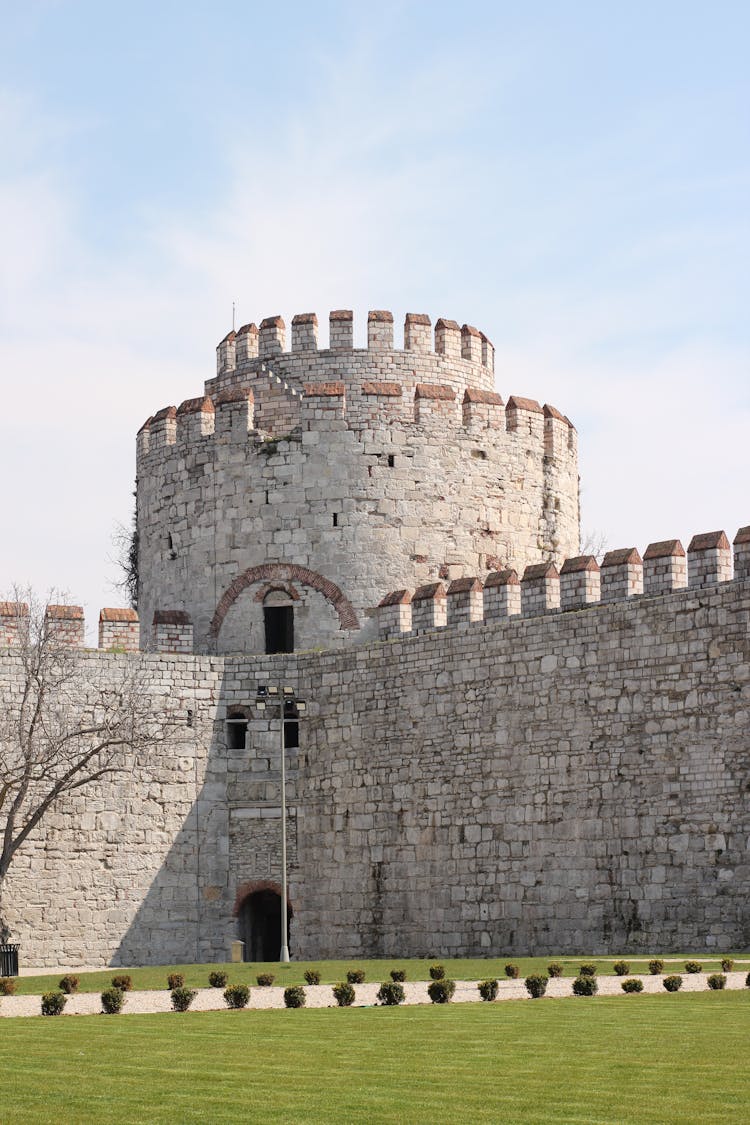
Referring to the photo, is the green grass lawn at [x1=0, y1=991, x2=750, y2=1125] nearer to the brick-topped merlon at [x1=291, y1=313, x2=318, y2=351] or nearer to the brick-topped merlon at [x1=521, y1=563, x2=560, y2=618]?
the brick-topped merlon at [x1=521, y1=563, x2=560, y2=618]

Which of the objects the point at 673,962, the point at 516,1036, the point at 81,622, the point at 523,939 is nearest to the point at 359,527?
the point at 81,622

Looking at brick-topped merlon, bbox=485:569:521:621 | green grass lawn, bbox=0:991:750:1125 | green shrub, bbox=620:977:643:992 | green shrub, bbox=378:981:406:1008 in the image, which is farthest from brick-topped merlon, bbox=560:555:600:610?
green grass lawn, bbox=0:991:750:1125

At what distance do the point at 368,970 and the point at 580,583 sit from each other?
6.33 meters

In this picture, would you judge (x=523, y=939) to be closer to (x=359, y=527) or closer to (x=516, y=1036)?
(x=359, y=527)

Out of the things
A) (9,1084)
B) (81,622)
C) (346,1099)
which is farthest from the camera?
(81,622)

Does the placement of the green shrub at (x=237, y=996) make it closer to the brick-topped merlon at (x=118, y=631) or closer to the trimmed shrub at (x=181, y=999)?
the trimmed shrub at (x=181, y=999)

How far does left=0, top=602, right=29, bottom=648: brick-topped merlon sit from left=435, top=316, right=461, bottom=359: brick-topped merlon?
27.3 ft

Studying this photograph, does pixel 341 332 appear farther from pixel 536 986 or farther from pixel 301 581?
pixel 536 986

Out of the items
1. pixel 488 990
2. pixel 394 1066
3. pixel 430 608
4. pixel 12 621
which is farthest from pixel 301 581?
pixel 394 1066

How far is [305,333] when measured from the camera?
30844mm

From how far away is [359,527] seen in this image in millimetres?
29406

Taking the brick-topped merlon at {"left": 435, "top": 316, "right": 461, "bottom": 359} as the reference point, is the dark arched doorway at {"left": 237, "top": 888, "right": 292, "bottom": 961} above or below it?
below

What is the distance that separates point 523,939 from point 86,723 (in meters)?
7.57

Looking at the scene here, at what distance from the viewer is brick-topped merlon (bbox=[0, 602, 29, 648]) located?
2789 centimetres
